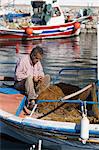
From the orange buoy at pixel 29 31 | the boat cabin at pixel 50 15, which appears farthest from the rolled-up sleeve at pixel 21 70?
the boat cabin at pixel 50 15

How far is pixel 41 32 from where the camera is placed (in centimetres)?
2861

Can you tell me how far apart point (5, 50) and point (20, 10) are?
12.9 metres

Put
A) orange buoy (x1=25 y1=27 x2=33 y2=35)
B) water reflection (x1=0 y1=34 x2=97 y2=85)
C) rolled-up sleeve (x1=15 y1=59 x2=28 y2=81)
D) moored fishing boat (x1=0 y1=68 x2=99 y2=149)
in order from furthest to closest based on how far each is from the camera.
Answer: orange buoy (x1=25 y1=27 x2=33 y2=35), water reflection (x1=0 y1=34 x2=97 y2=85), rolled-up sleeve (x1=15 y1=59 x2=28 y2=81), moored fishing boat (x1=0 y1=68 x2=99 y2=149)

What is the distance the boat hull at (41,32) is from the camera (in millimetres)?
28234

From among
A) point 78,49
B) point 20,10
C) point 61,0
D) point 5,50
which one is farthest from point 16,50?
point 61,0

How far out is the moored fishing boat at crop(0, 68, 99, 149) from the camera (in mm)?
6883

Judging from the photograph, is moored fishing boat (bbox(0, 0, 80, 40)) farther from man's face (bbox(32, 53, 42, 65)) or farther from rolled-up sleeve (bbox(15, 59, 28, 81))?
man's face (bbox(32, 53, 42, 65))

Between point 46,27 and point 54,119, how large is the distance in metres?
21.7

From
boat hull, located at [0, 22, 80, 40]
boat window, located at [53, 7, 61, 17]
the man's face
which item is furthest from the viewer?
boat window, located at [53, 7, 61, 17]

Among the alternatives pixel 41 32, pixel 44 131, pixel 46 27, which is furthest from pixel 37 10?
pixel 44 131

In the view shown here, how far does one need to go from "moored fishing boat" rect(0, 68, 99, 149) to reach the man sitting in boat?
15cm

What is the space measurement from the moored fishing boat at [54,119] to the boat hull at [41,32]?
64.2 ft

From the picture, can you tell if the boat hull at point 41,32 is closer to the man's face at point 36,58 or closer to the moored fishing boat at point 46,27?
the moored fishing boat at point 46,27

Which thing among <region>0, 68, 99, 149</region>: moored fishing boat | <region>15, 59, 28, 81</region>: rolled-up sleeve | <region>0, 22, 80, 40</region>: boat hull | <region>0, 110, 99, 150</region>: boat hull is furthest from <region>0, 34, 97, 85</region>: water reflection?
<region>0, 110, 99, 150</region>: boat hull
